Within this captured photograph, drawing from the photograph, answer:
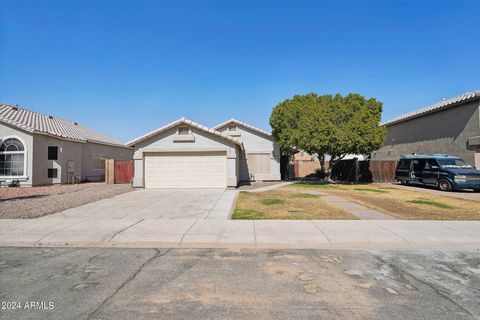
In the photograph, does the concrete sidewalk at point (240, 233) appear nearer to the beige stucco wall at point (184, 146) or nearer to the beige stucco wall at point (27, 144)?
the beige stucco wall at point (184, 146)

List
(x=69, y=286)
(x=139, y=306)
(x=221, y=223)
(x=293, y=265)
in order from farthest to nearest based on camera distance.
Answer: (x=221, y=223) → (x=293, y=265) → (x=69, y=286) → (x=139, y=306)


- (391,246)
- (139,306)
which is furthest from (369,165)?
(139,306)

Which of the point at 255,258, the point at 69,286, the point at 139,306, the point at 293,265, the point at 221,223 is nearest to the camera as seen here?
the point at 139,306

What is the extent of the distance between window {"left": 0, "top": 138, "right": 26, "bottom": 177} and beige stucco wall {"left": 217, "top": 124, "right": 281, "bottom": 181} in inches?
620

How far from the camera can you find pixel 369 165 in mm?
24688

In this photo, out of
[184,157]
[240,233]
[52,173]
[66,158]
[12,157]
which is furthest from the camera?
[66,158]

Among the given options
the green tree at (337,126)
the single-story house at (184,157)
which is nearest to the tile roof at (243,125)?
the green tree at (337,126)

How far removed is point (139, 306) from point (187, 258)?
76.4 inches

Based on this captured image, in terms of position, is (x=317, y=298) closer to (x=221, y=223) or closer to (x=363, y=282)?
(x=363, y=282)

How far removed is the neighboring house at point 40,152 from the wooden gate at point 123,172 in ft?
11.6

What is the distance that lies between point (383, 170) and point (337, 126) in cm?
702

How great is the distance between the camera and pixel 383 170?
80.2ft

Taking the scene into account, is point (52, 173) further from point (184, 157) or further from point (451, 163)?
point (451, 163)

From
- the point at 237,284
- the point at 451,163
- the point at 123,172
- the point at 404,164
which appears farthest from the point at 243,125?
the point at 237,284
